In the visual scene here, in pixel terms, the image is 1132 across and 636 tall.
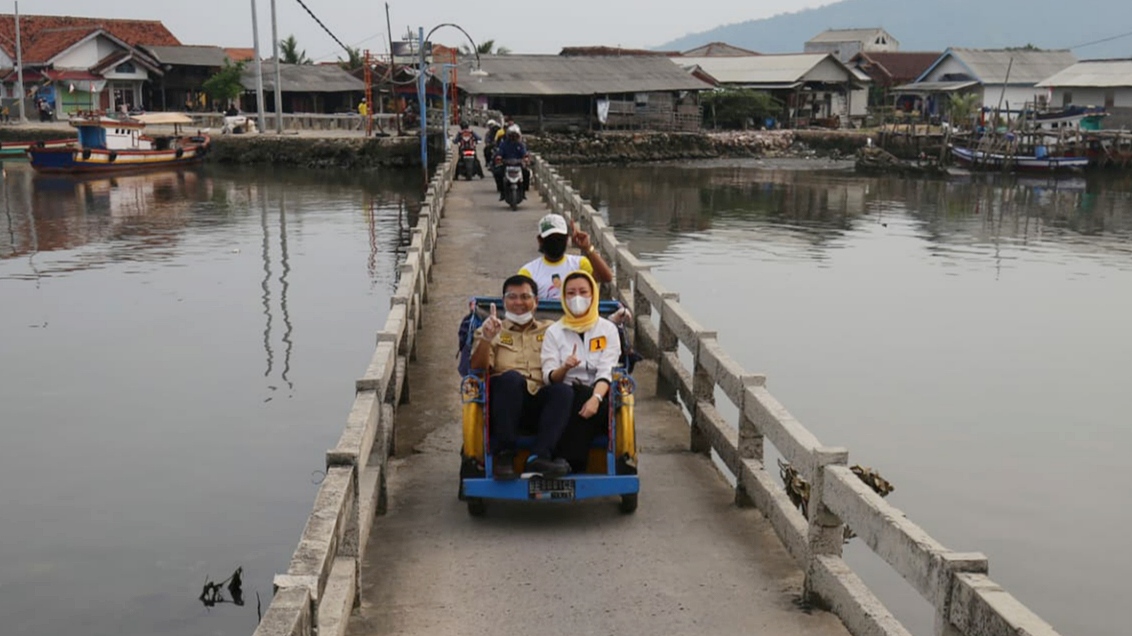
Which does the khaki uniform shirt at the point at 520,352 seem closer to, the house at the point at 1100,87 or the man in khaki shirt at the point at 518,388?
the man in khaki shirt at the point at 518,388

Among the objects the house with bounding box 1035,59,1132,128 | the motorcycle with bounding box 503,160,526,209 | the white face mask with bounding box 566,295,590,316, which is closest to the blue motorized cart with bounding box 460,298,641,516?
the white face mask with bounding box 566,295,590,316

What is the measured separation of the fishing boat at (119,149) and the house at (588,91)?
14.2 metres

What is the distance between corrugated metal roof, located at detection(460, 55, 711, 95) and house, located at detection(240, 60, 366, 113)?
8510 mm

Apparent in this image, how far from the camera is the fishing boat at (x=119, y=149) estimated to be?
48781mm

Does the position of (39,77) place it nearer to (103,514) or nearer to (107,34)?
(107,34)

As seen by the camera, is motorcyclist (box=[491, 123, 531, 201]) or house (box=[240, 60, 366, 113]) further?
house (box=[240, 60, 366, 113])

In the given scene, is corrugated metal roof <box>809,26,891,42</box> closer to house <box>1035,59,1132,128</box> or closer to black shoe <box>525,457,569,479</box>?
house <box>1035,59,1132,128</box>

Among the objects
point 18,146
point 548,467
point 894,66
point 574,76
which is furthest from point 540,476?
point 894,66

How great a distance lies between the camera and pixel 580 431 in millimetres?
7457

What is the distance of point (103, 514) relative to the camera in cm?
1223

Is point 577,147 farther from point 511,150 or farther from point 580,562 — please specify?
point 580,562

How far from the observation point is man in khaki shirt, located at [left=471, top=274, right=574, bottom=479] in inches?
284

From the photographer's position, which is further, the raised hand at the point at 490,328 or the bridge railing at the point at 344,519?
the raised hand at the point at 490,328

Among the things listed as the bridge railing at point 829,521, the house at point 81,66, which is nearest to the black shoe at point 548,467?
the bridge railing at point 829,521
